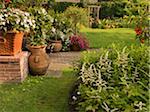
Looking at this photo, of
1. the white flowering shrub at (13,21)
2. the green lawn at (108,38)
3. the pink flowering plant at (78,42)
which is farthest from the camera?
the green lawn at (108,38)

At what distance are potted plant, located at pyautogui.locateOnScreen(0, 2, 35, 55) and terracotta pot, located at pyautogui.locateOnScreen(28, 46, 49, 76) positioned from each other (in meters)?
0.43

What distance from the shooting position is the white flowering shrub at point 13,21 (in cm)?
672

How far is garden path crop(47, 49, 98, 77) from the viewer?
25.9 feet

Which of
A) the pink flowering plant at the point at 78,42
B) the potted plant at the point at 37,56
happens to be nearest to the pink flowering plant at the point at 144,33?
the potted plant at the point at 37,56

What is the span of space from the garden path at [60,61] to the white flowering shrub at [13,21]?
3.73 feet

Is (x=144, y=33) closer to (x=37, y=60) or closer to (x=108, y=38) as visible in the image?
(x=37, y=60)

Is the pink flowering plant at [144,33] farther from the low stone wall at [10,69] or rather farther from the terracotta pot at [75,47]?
the terracotta pot at [75,47]

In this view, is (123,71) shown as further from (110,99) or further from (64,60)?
(64,60)

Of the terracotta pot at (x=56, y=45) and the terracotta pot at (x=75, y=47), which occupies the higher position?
the terracotta pot at (x=56, y=45)

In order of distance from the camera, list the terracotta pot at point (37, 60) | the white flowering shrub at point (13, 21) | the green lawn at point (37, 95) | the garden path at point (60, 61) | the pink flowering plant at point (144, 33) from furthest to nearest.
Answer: the garden path at point (60, 61) → the terracotta pot at point (37, 60) → the white flowering shrub at point (13, 21) → the pink flowering plant at point (144, 33) → the green lawn at point (37, 95)

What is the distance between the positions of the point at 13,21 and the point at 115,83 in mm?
2880

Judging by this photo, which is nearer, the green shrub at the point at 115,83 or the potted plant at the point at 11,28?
the green shrub at the point at 115,83

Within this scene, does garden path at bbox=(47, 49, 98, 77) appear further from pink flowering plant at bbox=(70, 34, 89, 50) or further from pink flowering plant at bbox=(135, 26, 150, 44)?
pink flowering plant at bbox=(135, 26, 150, 44)

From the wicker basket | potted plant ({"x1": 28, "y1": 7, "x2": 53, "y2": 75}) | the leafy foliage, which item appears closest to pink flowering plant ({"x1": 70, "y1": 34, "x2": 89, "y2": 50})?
the leafy foliage
